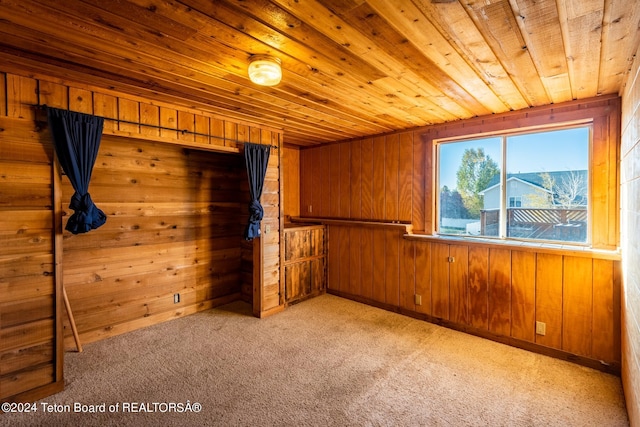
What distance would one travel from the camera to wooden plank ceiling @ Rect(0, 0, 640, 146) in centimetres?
154

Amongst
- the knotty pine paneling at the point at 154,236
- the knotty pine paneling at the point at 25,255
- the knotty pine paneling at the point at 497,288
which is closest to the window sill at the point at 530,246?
the knotty pine paneling at the point at 497,288

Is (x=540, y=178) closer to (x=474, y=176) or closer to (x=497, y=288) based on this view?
(x=474, y=176)

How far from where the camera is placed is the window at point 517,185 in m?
3.01

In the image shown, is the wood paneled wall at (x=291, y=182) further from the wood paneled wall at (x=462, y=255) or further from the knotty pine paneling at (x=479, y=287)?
the knotty pine paneling at (x=479, y=287)

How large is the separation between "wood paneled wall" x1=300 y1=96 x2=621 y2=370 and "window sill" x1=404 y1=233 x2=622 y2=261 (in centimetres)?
3

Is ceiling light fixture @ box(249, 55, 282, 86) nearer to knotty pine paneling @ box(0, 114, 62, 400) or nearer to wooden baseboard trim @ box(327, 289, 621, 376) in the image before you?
knotty pine paneling @ box(0, 114, 62, 400)

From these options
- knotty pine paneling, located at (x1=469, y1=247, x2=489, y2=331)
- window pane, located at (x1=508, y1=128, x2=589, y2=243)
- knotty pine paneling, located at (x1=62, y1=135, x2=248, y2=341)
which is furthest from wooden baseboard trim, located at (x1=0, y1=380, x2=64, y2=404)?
window pane, located at (x1=508, y1=128, x2=589, y2=243)

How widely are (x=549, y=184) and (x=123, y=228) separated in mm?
4519

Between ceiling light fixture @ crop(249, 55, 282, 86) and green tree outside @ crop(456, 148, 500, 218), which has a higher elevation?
ceiling light fixture @ crop(249, 55, 282, 86)

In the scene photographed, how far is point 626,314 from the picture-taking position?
7.37 ft

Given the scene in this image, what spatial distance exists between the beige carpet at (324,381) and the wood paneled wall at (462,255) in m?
0.29

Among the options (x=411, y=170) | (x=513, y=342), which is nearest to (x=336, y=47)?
(x=411, y=170)

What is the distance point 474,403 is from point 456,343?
1.01m

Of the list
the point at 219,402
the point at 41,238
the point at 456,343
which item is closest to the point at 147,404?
the point at 219,402
